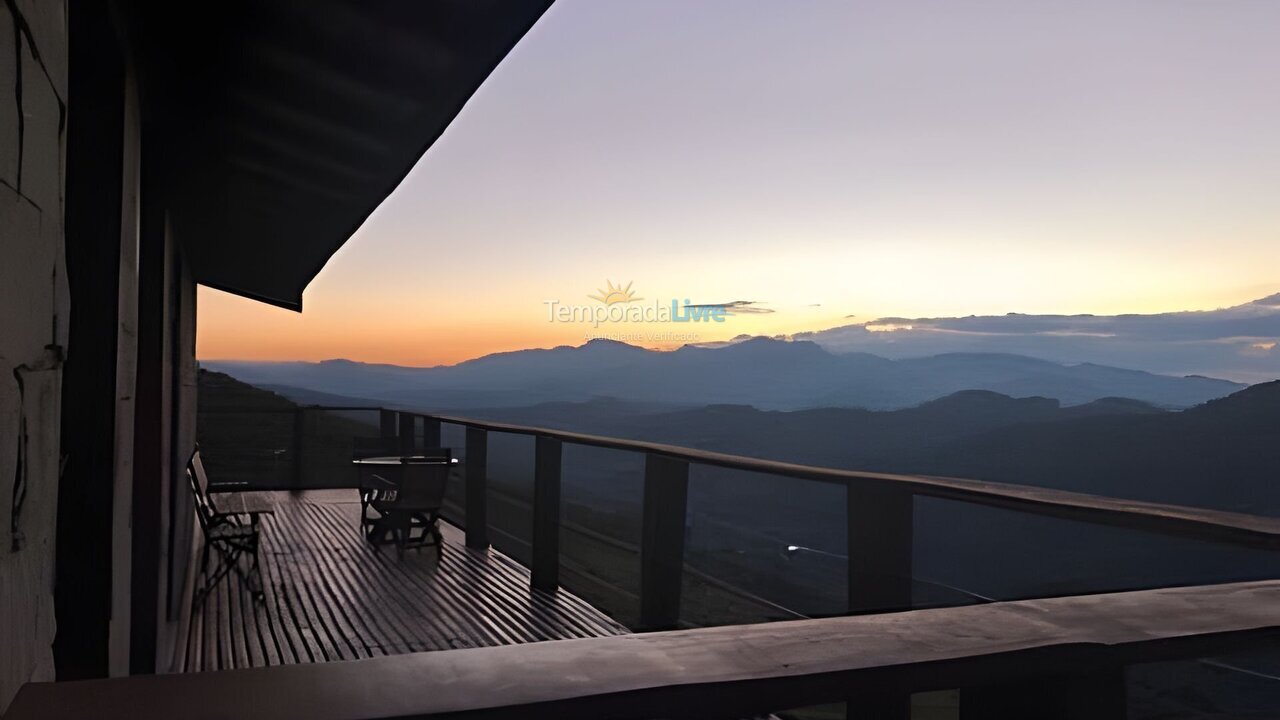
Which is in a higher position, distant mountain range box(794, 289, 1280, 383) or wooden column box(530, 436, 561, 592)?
distant mountain range box(794, 289, 1280, 383)

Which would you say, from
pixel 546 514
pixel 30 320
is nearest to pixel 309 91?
pixel 30 320

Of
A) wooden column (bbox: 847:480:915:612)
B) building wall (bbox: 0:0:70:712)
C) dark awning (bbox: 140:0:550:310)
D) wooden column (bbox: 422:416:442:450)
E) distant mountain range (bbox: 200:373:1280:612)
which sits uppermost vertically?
dark awning (bbox: 140:0:550:310)

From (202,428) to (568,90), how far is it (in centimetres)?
816

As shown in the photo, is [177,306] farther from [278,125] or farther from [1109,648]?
[1109,648]

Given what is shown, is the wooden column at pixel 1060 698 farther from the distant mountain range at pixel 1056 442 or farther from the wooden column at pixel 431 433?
the distant mountain range at pixel 1056 442

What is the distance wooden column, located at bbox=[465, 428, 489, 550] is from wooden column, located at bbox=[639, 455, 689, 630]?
2.94m

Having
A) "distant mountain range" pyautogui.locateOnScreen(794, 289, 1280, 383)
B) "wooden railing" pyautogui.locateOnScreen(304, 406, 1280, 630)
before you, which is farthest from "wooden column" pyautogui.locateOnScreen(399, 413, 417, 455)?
"distant mountain range" pyautogui.locateOnScreen(794, 289, 1280, 383)

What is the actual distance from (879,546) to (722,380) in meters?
109

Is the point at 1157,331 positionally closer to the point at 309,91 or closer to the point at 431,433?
the point at 431,433

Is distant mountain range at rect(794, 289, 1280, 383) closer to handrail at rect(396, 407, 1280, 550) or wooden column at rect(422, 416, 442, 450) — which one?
wooden column at rect(422, 416, 442, 450)

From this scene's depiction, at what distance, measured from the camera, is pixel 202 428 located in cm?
1260

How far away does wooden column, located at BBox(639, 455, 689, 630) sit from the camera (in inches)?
137

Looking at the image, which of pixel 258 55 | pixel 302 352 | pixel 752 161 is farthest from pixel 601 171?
pixel 258 55

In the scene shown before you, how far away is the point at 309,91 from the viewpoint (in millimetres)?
2293
